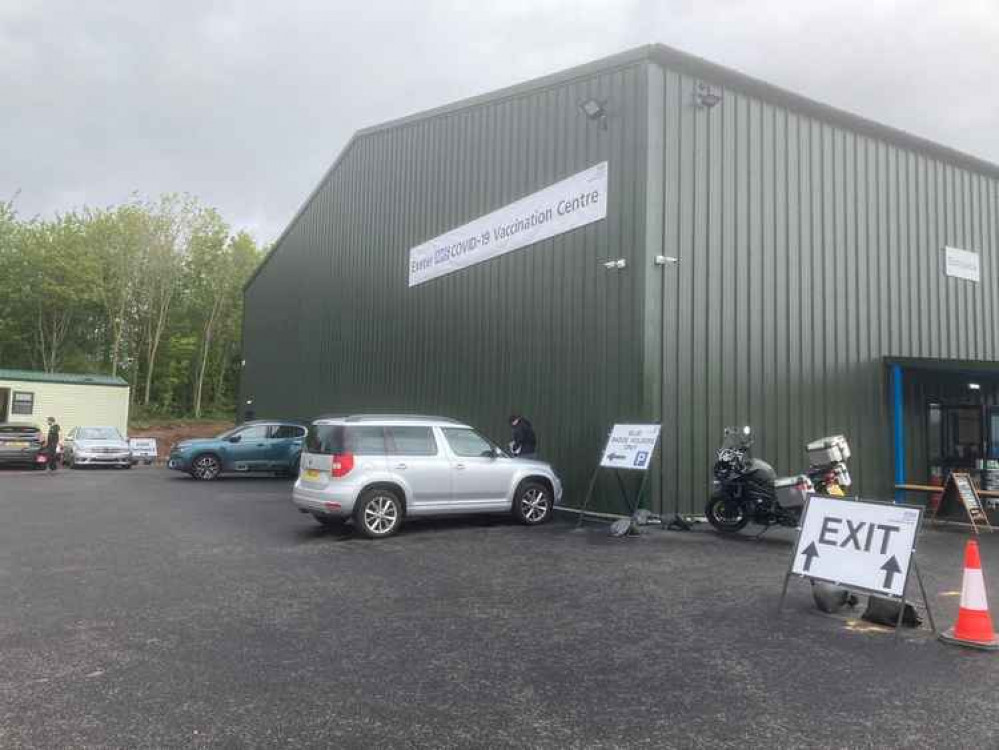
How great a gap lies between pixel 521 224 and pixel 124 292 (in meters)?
A: 37.6

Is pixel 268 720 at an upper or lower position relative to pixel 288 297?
lower

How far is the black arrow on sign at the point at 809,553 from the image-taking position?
6215mm

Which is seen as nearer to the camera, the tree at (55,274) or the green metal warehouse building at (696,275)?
the green metal warehouse building at (696,275)

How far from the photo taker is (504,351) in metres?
15.1

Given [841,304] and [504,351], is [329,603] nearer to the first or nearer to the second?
[504,351]

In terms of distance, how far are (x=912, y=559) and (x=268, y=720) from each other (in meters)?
4.62

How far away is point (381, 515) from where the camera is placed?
9953mm

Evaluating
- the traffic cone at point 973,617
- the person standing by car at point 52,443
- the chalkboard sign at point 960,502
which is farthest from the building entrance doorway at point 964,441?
the person standing by car at point 52,443

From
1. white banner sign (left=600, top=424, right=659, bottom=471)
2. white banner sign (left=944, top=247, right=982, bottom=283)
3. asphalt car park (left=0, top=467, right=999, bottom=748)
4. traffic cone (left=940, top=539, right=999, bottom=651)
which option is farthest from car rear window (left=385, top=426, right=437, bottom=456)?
white banner sign (left=944, top=247, right=982, bottom=283)

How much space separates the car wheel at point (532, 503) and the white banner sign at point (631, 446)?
1060 millimetres

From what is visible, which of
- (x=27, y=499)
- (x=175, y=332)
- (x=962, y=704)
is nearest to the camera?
(x=962, y=704)

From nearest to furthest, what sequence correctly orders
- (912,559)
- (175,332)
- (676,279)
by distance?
(912,559), (676,279), (175,332)

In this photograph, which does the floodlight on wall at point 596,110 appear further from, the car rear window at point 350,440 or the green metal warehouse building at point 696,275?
the car rear window at point 350,440

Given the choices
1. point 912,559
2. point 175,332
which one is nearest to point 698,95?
point 912,559
